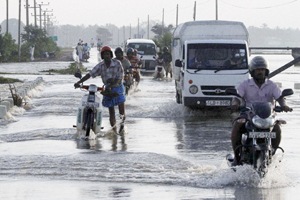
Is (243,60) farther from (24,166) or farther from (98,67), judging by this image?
(24,166)

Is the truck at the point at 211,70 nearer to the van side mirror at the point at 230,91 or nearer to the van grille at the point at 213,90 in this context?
the van grille at the point at 213,90

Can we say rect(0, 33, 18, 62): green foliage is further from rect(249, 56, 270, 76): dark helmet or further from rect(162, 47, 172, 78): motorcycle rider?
rect(249, 56, 270, 76): dark helmet

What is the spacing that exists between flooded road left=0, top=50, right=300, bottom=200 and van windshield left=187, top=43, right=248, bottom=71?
121 centimetres

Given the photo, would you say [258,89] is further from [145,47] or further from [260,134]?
[145,47]

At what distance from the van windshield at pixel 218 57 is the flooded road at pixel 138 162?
121 cm

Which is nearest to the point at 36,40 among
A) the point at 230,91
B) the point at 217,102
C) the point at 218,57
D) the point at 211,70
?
the point at 218,57

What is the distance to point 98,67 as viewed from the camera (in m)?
18.4

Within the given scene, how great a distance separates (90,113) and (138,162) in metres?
3.96

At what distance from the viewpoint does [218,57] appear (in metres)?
23.7

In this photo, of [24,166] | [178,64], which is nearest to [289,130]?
[178,64]

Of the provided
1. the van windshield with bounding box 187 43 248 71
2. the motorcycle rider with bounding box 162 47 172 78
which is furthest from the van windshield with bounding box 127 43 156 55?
the van windshield with bounding box 187 43 248 71

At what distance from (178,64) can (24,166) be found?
11.2 m

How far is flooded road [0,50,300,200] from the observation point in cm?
1120

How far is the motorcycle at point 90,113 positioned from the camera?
17.6m
